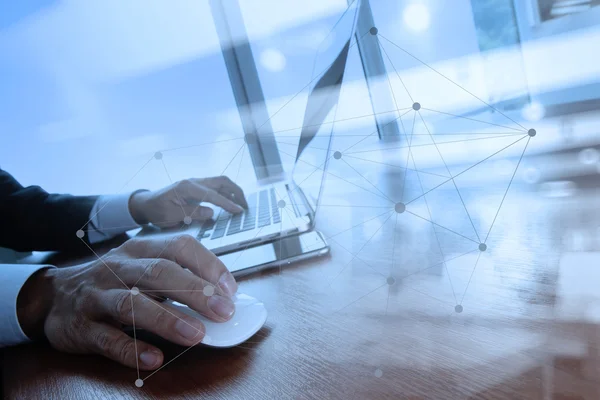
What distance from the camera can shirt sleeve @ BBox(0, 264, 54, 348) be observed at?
41 centimetres

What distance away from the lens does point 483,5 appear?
361 millimetres

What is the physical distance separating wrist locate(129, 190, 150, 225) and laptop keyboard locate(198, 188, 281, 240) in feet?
0.26

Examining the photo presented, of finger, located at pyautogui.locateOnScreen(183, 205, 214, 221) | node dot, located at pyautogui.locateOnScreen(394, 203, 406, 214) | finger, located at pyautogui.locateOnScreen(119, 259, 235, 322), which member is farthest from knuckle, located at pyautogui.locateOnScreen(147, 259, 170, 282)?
node dot, located at pyautogui.locateOnScreen(394, 203, 406, 214)

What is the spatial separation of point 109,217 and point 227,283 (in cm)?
21

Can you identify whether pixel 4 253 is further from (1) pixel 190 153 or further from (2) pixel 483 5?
(2) pixel 483 5

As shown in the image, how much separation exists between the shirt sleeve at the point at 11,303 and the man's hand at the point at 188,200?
0.42 feet

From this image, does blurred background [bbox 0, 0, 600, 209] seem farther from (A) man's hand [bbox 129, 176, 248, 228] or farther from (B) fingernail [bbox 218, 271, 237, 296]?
(B) fingernail [bbox 218, 271, 237, 296]

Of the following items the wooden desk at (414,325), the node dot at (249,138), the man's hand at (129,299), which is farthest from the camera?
the node dot at (249,138)

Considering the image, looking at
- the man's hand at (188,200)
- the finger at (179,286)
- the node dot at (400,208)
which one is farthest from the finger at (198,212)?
the node dot at (400,208)

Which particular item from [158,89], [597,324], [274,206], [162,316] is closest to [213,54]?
[158,89]

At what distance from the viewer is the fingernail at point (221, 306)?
13.3 inches

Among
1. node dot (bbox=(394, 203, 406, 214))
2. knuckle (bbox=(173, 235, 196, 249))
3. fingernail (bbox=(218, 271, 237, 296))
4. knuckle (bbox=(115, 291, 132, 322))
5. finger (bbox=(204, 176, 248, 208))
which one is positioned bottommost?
fingernail (bbox=(218, 271, 237, 296))
